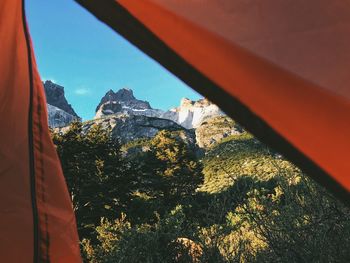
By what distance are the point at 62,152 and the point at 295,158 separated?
18923 millimetres

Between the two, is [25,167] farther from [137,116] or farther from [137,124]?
[137,116]

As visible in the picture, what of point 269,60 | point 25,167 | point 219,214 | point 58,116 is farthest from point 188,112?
point 269,60

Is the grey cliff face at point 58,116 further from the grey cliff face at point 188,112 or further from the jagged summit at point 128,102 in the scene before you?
the grey cliff face at point 188,112

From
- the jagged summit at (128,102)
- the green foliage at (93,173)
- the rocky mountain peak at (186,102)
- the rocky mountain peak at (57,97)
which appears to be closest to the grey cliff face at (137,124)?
the green foliage at (93,173)

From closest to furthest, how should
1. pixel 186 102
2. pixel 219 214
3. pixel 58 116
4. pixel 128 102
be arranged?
pixel 219 214 < pixel 58 116 < pixel 186 102 < pixel 128 102

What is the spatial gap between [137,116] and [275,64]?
73361 mm

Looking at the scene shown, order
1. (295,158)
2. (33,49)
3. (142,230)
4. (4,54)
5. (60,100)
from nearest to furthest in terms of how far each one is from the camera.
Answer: (295,158) → (4,54) → (33,49) → (142,230) → (60,100)

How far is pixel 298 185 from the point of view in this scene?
453 centimetres

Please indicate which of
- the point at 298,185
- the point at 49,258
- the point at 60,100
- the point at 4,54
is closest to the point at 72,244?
the point at 49,258

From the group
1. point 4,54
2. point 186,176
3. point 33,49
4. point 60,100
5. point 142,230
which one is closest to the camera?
point 4,54

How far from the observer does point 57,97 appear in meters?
120

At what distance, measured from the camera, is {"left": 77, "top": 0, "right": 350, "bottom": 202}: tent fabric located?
79cm

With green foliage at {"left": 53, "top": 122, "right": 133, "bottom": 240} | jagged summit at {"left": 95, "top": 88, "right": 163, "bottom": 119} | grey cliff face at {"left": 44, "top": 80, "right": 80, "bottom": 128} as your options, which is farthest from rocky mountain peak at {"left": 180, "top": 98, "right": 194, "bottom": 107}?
green foliage at {"left": 53, "top": 122, "right": 133, "bottom": 240}

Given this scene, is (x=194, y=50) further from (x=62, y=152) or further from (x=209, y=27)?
(x=62, y=152)
